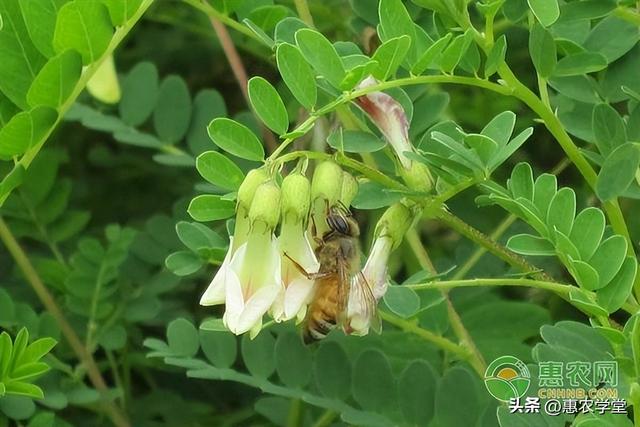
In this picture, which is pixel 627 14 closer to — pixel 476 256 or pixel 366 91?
pixel 366 91

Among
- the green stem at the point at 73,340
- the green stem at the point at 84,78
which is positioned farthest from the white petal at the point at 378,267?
the green stem at the point at 73,340

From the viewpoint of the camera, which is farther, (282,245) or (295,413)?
(295,413)

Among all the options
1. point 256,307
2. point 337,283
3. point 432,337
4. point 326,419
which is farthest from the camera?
point 326,419

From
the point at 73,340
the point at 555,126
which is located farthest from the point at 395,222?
the point at 73,340

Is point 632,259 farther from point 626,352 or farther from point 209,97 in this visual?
point 209,97

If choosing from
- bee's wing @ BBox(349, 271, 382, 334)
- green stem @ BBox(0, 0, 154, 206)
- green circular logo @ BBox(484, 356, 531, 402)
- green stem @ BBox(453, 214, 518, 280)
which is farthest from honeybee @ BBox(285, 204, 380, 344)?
green stem @ BBox(453, 214, 518, 280)

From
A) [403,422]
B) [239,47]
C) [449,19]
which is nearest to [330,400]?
[403,422]
